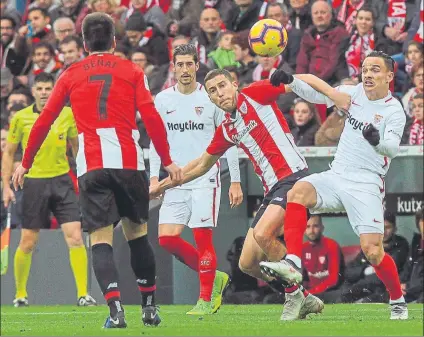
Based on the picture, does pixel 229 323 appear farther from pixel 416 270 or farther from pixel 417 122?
pixel 417 122

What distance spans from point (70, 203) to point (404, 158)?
386cm

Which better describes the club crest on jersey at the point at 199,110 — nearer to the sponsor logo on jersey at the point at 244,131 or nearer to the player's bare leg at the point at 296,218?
the sponsor logo on jersey at the point at 244,131

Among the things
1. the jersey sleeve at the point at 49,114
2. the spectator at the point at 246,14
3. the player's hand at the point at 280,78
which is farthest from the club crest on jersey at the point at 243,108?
the spectator at the point at 246,14

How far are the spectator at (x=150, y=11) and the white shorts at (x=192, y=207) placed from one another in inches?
281

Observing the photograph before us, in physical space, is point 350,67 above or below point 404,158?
above

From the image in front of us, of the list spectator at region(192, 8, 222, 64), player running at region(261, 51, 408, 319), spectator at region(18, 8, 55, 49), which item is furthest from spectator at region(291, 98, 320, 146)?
spectator at region(18, 8, 55, 49)

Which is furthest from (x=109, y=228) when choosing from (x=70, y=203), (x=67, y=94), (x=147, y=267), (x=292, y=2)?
(x=292, y=2)

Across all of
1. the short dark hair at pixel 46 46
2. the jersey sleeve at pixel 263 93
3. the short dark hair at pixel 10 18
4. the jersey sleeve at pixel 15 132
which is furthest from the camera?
the short dark hair at pixel 10 18

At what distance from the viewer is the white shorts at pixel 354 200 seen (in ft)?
31.9

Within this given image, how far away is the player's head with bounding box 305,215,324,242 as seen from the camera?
14.2m

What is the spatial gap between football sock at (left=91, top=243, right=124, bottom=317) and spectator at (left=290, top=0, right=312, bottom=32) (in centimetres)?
866

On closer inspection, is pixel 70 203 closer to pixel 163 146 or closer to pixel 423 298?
pixel 423 298

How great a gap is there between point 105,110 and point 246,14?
900 cm

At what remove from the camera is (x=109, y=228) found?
8992mm
